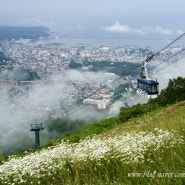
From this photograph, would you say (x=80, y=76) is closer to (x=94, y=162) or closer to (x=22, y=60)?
(x=22, y=60)

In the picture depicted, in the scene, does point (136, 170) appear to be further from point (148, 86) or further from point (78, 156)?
point (148, 86)

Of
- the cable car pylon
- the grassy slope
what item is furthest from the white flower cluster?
the cable car pylon

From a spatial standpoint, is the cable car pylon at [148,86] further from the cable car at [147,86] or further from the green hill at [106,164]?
the green hill at [106,164]

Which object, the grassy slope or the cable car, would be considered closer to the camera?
the grassy slope

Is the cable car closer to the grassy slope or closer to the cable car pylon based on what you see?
the cable car pylon

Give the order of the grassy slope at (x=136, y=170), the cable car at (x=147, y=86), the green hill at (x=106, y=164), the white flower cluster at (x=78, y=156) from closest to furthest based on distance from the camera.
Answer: the grassy slope at (x=136, y=170)
the green hill at (x=106, y=164)
the white flower cluster at (x=78, y=156)
the cable car at (x=147, y=86)

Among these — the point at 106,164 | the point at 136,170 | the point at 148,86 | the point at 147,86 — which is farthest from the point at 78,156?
the point at 147,86

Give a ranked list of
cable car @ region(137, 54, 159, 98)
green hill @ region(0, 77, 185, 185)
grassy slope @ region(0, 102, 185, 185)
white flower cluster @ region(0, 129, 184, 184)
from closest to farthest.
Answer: grassy slope @ region(0, 102, 185, 185) → green hill @ region(0, 77, 185, 185) → white flower cluster @ region(0, 129, 184, 184) → cable car @ region(137, 54, 159, 98)

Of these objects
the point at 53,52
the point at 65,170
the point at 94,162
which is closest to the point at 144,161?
the point at 94,162

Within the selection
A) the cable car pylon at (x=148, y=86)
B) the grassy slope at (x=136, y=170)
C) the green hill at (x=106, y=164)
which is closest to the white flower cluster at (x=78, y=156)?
the green hill at (x=106, y=164)

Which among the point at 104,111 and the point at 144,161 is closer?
the point at 144,161

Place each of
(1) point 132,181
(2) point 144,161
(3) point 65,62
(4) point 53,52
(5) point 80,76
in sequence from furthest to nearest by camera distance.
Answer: (4) point 53,52
(3) point 65,62
(5) point 80,76
(2) point 144,161
(1) point 132,181
